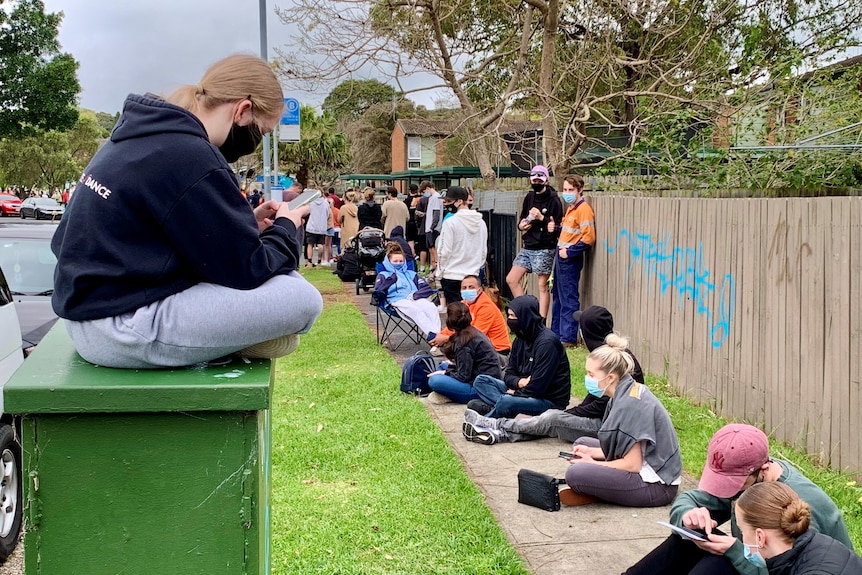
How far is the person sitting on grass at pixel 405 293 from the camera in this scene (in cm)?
1056

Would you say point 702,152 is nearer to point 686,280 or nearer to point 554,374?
point 686,280

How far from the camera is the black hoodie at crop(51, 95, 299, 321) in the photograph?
2.13m

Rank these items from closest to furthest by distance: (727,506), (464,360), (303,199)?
1. (303,199)
2. (727,506)
3. (464,360)

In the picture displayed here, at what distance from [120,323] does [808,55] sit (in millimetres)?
10286

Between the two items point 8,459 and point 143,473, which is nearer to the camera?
point 143,473

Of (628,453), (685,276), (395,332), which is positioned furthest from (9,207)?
(628,453)

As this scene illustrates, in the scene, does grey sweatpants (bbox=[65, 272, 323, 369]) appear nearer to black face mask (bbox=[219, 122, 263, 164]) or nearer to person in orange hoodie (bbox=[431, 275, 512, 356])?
black face mask (bbox=[219, 122, 263, 164])

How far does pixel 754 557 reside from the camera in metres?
3.51

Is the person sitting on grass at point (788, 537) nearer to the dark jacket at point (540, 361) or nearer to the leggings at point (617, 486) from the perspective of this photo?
the leggings at point (617, 486)

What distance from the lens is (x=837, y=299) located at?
577cm

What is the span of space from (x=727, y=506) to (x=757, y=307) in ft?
10.1

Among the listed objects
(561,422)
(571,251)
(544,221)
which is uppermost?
(544,221)

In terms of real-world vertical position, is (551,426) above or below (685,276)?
below

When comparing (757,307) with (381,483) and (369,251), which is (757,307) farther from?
(369,251)
